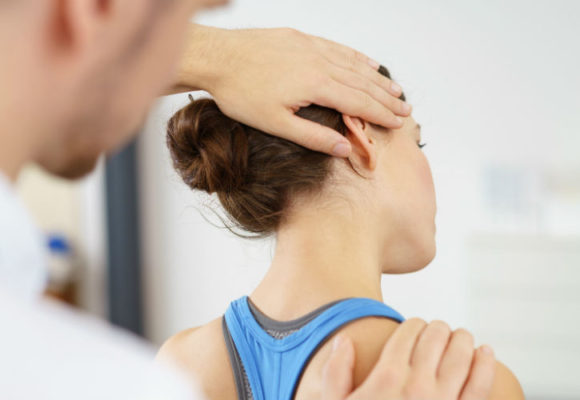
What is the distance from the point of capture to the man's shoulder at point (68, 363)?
34cm

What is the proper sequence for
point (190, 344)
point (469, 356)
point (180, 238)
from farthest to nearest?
point (180, 238)
point (190, 344)
point (469, 356)

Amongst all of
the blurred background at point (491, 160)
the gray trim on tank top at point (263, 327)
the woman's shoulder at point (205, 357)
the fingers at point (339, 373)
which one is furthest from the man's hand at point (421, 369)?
the blurred background at point (491, 160)

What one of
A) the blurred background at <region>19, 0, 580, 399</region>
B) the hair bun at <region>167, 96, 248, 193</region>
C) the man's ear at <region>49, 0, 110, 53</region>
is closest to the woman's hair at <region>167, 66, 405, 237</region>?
the hair bun at <region>167, 96, 248, 193</region>

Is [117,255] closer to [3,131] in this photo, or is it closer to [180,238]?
[180,238]

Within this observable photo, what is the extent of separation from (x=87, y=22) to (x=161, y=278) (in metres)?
3.16

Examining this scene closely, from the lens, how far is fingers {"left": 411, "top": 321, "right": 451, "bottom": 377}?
75 cm

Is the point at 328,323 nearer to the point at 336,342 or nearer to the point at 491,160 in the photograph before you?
the point at 336,342

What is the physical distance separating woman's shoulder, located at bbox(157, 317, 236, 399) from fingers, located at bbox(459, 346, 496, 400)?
1.22 feet

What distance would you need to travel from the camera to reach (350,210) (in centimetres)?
104

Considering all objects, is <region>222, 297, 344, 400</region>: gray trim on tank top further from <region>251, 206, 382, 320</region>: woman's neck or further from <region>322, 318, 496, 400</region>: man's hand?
<region>322, 318, 496, 400</region>: man's hand

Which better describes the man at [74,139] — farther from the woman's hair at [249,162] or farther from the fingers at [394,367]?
the woman's hair at [249,162]

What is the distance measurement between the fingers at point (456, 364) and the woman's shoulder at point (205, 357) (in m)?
0.36

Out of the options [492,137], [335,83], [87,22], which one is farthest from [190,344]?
[492,137]

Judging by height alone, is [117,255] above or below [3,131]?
below
